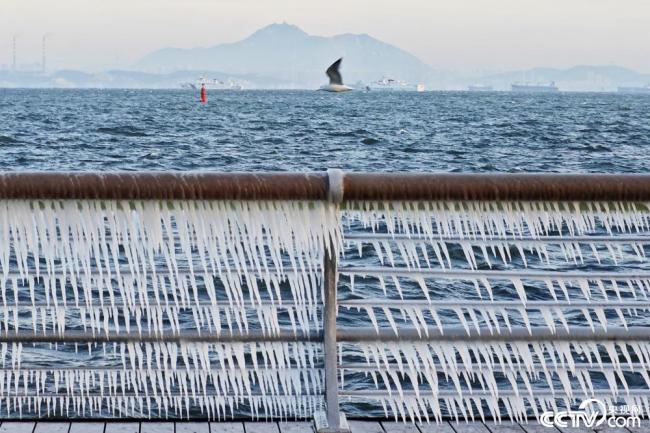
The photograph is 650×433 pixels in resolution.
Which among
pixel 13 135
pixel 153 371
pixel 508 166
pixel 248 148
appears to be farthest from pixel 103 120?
pixel 153 371

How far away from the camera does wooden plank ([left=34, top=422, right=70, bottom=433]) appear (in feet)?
11.9

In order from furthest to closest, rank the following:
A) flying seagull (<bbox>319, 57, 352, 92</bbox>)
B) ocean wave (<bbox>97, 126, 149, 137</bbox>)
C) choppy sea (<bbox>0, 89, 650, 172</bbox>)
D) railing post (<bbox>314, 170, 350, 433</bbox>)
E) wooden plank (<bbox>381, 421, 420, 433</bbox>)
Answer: flying seagull (<bbox>319, 57, 352, 92</bbox>) < ocean wave (<bbox>97, 126, 149, 137</bbox>) < choppy sea (<bbox>0, 89, 650, 172</bbox>) < wooden plank (<bbox>381, 421, 420, 433</bbox>) < railing post (<bbox>314, 170, 350, 433</bbox>)

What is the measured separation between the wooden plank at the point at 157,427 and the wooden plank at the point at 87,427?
0.48ft

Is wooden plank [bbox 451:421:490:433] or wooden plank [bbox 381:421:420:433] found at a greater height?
wooden plank [bbox 381:421:420:433]

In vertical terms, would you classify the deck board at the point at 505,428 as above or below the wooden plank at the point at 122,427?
below

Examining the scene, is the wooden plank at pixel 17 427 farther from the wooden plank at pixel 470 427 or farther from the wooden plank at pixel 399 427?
the wooden plank at pixel 470 427

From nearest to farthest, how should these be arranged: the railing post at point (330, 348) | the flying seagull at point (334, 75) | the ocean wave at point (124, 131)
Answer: the railing post at point (330, 348)
the ocean wave at point (124, 131)
the flying seagull at point (334, 75)

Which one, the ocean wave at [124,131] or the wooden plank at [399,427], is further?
the ocean wave at [124,131]

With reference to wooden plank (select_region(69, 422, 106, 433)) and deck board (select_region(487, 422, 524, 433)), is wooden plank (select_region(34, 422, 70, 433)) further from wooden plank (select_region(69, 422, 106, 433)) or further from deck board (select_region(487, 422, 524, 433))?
deck board (select_region(487, 422, 524, 433))

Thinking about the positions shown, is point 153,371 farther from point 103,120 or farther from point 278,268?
point 103,120

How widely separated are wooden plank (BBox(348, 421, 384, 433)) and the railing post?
0.19 ft

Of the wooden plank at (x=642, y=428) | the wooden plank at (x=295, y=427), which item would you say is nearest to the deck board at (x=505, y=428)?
the wooden plank at (x=642, y=428)

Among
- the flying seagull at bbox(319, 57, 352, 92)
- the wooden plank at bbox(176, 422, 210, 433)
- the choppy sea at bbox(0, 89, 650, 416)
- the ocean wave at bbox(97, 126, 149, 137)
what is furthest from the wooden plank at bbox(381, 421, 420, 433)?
the flying seagull at bbox(319, 57, 352, 92)

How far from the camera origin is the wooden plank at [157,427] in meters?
3.63
